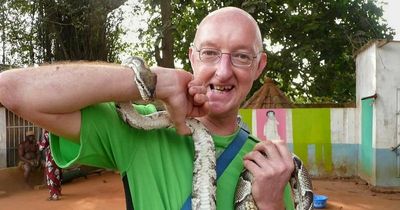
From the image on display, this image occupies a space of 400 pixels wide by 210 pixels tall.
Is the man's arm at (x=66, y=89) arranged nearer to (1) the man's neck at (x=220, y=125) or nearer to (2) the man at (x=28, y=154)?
(1) the man's neck at (x=220, y=125)

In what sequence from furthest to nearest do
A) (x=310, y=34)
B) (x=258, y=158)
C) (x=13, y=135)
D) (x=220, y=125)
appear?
(x=310, y=34) → (x=13, y=135) → (x=220, y=125) → (x=258, y=158)

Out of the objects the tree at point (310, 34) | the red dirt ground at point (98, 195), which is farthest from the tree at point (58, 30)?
the red dirt ground at point (98, 195)

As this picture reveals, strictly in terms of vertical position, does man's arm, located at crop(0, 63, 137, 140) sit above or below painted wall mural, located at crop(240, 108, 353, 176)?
above

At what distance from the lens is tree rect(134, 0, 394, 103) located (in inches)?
564

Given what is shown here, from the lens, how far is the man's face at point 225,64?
6.53 feet

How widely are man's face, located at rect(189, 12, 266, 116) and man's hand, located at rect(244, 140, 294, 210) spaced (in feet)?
0.98

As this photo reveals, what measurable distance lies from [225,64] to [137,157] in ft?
1.88

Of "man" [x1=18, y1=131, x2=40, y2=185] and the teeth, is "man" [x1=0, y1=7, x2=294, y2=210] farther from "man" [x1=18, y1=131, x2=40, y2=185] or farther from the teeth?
"man" [x1=18, y1=131, x2=40, y2=185]

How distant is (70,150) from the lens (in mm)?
1732

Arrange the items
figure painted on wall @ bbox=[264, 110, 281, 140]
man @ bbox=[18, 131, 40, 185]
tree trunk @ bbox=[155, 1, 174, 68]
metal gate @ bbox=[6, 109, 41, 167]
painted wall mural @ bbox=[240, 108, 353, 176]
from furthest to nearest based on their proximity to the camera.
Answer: figure painted on wall @ bbox=[264, 110, 281, 140] < painted wall mural @ bbox=[240, 108, 353, 176] < metal gate @ bbox=[6, 109, 41, 167] < man @ bbox=[18, 131, 40, 185] < tree trunk @ bbox=[155, 1, 174, 68]

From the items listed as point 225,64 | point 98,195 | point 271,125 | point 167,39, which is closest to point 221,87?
point 225,64

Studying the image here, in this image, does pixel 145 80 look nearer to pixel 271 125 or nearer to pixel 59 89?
pixel 59 89

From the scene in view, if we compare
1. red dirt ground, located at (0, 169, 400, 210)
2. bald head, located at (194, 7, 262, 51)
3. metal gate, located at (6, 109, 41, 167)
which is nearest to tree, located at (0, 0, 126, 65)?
metal gate, located at (6, 109, 41, 167)

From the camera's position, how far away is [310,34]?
592 inches
